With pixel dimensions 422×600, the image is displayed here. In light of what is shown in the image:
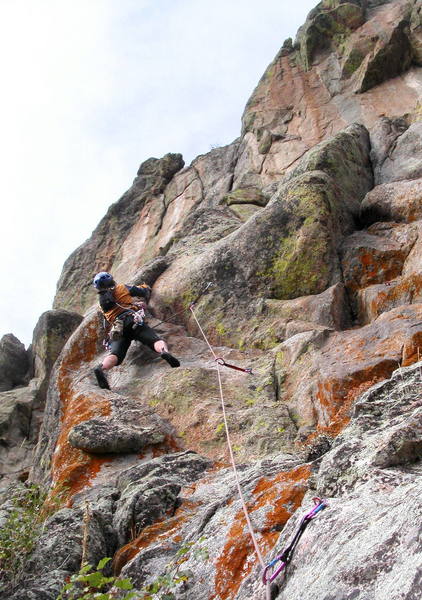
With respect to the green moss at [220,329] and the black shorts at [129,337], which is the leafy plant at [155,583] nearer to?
the black shorts at [129,337]

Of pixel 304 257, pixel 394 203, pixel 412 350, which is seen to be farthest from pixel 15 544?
pixel 394 203

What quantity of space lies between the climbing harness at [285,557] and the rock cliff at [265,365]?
0.20 ft

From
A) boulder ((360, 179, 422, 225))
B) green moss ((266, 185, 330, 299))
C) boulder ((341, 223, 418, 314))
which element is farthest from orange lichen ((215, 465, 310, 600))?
boulder ((360, 179, 422, 225))

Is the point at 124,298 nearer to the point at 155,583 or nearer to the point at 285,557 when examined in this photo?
the point at 155,583

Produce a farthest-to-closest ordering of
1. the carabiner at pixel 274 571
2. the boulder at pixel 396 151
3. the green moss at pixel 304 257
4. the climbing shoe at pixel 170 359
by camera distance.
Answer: the boulder at pixel 396 151, the green moss at pixel 304 257, the climbing shoe at pixel 170 359, the carabiner at pixel 274 571

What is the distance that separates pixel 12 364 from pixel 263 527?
690 inches

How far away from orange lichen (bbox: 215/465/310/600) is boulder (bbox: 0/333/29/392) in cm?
1647

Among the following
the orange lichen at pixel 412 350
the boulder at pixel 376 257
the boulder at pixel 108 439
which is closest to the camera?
the orange lichen at pixel 412 350

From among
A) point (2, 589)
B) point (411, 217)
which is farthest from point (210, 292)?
point (2, 589)

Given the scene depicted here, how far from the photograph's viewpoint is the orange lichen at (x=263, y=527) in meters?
4.86

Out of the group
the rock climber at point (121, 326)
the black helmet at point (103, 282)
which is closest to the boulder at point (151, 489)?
the rock climber at point (121, 326)

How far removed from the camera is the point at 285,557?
14.0 feet

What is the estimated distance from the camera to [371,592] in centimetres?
338

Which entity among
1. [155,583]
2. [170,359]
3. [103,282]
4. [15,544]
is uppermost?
[103,282]
